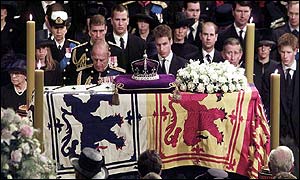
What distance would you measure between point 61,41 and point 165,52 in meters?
1.38

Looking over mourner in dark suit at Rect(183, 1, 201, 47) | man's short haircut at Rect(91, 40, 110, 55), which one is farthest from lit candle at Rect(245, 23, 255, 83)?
mourner in dark suit at Rect(183, 1, 201, 47)

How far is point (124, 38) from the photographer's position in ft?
50.1

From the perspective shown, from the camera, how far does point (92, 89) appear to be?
38.4ft

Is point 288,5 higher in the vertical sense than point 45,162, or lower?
higher

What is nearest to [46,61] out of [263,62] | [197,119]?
[263,62]

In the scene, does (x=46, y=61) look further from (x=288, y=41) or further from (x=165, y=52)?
(x=288, y=41)

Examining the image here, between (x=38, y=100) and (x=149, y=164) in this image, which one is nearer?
(x=149, y=164)

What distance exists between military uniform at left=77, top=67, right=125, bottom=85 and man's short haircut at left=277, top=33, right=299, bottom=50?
2.96 metres

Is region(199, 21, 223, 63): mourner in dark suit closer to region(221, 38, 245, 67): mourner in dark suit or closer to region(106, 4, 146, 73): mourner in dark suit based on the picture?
region(221, 38, 245, 67): mourner in dark suit

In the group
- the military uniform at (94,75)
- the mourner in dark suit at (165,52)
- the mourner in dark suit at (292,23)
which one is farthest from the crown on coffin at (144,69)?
the mourner in dark suit at (292,23)

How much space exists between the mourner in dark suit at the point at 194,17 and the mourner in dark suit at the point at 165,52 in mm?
1235

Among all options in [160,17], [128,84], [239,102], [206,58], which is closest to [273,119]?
[239,102]

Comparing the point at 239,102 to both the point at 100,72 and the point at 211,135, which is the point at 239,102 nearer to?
the point at 211,135

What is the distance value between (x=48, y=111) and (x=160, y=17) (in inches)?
218
